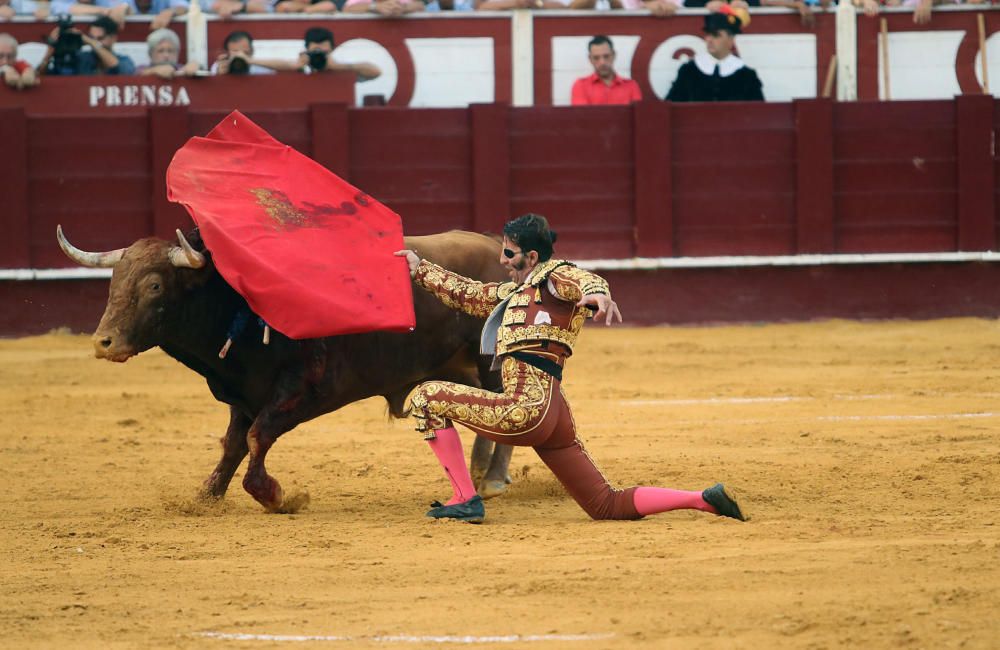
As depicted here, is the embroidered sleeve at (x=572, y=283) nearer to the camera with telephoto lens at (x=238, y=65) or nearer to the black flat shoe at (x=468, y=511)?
the black flat shoe at (x=468, y=511)

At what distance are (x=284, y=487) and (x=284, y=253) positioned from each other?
107cm

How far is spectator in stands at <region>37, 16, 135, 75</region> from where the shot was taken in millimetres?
9867

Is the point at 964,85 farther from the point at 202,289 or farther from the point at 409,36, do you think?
the point at 202,289

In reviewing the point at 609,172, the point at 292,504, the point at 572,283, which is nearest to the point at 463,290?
the point at 572,283

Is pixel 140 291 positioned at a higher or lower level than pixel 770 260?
higher

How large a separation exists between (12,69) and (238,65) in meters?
1.43

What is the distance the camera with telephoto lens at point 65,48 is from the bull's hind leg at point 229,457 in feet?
17.3

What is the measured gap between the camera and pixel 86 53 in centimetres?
1004

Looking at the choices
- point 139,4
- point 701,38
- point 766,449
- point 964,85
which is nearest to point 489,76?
point 701,38

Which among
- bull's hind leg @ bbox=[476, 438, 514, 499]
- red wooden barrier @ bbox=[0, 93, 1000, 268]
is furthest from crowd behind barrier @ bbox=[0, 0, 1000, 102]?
bull's hind leg @ bbox=[476, 438, 514, 499]

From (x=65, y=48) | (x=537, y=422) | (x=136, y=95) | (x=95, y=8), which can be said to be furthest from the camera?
(x=95, y=8)

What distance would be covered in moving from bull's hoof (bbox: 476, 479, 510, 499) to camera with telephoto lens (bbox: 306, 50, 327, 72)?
16.9 ft

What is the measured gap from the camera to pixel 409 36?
10.5 meters

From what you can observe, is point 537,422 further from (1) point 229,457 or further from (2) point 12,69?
(2) point 12,69
